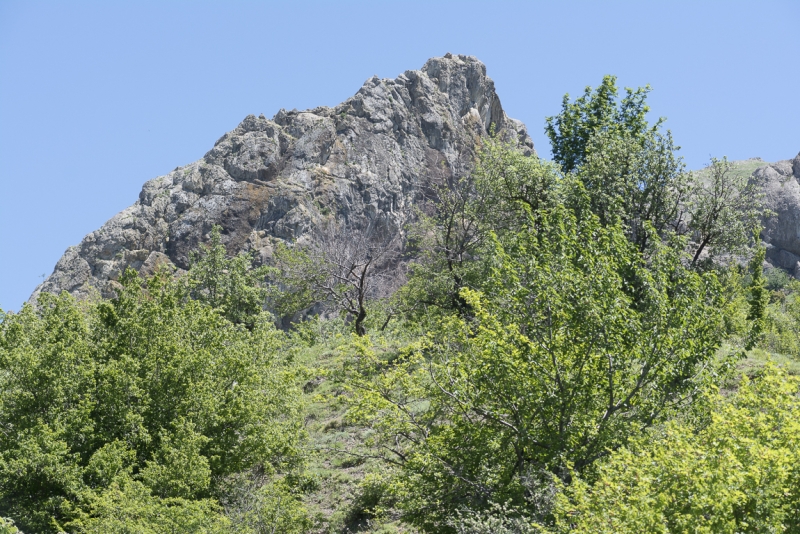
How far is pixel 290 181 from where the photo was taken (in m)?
111

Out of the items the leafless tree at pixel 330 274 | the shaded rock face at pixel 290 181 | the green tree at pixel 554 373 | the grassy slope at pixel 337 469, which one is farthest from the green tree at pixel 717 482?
the shaded rock face at pixel 290 181

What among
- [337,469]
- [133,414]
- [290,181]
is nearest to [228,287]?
[337,469]

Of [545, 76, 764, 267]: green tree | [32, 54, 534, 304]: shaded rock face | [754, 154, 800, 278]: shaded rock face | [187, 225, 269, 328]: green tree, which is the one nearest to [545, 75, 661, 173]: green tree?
[545, 76, 764, 267]: green tree

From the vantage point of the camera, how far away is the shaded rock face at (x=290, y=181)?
106 m

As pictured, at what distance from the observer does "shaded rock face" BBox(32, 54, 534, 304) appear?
106500mm

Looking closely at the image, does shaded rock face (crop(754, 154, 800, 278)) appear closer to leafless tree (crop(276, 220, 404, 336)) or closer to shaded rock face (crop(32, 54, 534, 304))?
shaded rock face (crop(32, 54, 534, 304))

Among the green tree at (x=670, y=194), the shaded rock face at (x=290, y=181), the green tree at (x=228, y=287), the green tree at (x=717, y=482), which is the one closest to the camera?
the green tree at (x=717, y=482)

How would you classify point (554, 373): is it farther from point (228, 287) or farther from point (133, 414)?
point (228, 287)

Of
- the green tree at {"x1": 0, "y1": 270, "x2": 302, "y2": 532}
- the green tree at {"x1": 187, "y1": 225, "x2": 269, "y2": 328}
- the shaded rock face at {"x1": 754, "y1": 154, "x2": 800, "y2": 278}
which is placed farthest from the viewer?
the shaded rock face at {"x1": 754, "y1": 154, "x2": 800, "y2": 278}

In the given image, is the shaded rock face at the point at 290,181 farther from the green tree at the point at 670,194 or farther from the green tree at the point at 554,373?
the green tree at the point at 554,373

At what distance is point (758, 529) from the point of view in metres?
8.16

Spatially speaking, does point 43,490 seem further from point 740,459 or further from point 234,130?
point 234,130

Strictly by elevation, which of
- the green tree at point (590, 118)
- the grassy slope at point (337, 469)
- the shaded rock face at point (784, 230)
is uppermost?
the shaded rock face at point (784, 230)

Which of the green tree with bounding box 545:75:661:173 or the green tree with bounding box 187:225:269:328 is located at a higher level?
the green tree with bounding box 545:75:661:173
